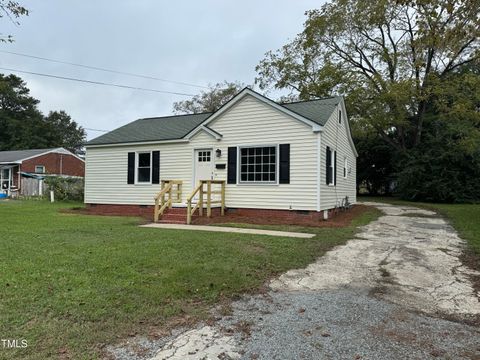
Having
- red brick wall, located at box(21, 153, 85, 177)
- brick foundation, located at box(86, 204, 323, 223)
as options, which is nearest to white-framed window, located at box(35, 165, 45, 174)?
red brick wall, located at box(21, 153, 85, 177)

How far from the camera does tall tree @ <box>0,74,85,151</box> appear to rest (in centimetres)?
5091

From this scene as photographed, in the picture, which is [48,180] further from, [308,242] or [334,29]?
[334,29]

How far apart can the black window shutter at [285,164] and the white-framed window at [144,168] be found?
18.8ft

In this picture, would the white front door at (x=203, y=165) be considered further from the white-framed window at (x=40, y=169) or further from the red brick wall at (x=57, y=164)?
the white-framed window at (x=40, y=169)

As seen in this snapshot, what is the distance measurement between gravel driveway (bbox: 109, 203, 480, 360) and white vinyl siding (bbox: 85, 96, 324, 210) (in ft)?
18.3

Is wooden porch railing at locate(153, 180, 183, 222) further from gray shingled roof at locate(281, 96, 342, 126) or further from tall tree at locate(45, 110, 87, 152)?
tall tree at locate(45, 110, 87, 152)

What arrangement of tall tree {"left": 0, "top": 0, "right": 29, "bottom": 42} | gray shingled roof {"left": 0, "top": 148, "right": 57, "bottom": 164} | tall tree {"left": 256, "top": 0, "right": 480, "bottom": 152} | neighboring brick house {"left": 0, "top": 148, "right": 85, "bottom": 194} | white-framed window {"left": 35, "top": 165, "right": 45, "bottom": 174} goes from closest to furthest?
tall tree {"left": 0, "top": 0, "right": 29, "bottom": 42} < tall tree {"left": 256, "top": 0, "right": 480, "bottom": 152} < neighboring brick house {"left": 0, "top": 148, "right": 85, "bottom": 194} < gray shingled roof {"left": 0, "top": 148, "right": 57, "bottom": 164} < white-framed window {"left": 35, "top": 165, "right": 45, "bottom": 174}

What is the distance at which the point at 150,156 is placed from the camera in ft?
49.4

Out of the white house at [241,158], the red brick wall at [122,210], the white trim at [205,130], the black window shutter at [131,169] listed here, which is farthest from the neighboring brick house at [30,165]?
the white trim at [205,130]

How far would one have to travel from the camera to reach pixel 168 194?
44.1 feet

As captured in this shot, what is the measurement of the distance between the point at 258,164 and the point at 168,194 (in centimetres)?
350

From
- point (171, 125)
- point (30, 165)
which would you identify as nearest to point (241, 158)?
point (171, 125)

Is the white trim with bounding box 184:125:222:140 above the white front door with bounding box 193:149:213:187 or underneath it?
above

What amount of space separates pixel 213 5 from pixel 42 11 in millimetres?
6422
